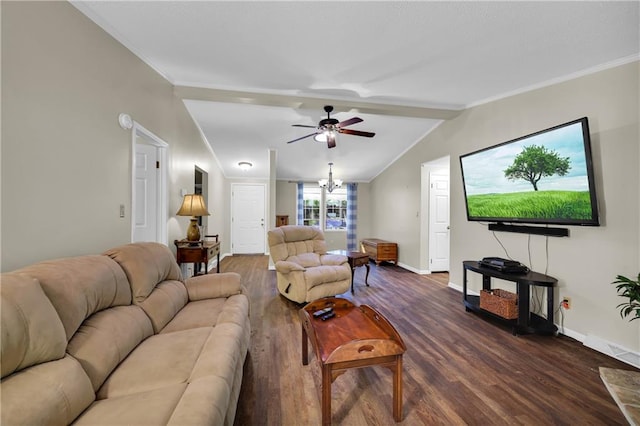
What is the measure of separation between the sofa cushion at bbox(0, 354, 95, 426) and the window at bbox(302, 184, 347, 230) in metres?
6.29

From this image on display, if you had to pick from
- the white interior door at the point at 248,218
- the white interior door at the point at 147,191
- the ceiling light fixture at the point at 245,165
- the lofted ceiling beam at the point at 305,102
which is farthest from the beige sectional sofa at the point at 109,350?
the white interior door at the point at 248,218

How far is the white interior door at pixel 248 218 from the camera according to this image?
6906mm

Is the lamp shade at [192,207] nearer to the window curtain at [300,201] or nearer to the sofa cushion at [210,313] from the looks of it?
the sofa cushion at [210,313]

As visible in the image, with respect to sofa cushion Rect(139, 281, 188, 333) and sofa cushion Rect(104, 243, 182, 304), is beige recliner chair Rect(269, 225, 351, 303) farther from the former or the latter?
sofa cushion Rect(104, 243, 182, 304)

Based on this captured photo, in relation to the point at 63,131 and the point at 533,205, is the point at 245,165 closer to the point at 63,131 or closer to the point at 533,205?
the point at 63,131

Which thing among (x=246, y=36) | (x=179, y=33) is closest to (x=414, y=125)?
(x=246, y=36)

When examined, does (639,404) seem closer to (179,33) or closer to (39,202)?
(39,202)

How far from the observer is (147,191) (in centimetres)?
300

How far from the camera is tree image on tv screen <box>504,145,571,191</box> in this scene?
2.42 meters

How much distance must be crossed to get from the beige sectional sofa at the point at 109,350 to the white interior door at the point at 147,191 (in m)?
1.32

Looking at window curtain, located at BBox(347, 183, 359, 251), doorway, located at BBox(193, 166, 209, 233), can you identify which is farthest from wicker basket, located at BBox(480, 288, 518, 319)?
doorway, located at BBox(193, 166, 209, 233)

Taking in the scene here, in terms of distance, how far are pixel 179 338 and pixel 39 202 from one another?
1142 millimetres

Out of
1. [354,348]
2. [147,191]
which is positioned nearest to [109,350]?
[354,348]

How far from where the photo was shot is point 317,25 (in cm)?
202
